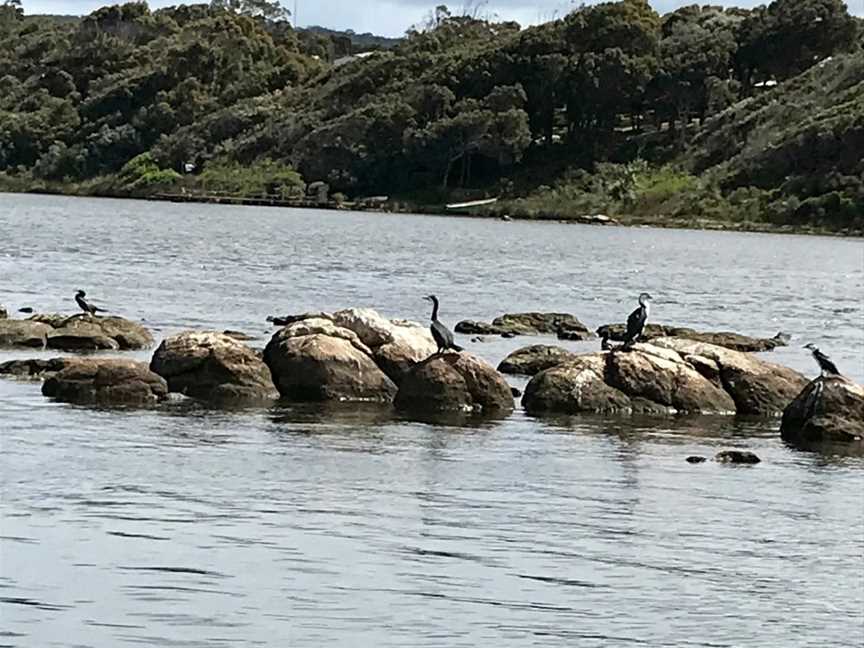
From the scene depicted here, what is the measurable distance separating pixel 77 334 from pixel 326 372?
310 inches

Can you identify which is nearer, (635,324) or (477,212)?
(635,324)

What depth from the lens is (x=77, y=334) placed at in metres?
34.7

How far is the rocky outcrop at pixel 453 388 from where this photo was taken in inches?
1123

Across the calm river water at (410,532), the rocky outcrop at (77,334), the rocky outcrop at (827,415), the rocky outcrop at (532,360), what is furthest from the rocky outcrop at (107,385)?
the rocky outcrop at (827,415)

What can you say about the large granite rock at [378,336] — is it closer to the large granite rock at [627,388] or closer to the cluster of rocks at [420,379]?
the cluster of rocks at [420,379]

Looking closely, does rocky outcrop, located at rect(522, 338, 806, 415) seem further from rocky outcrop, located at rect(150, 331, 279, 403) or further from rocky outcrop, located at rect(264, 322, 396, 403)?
rocky outcrop, located at rect(150, 331, 279, 403)

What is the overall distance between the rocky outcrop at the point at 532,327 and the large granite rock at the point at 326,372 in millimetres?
14630

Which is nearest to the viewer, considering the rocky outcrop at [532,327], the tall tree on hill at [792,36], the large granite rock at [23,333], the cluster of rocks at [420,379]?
the cluster of rocks at [420,379]

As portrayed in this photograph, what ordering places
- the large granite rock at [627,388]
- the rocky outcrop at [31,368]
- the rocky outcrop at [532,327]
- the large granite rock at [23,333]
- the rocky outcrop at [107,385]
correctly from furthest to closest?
the rocky outcrop at [532,327]
the large granite rock at [23,333]
the rocky outcrop at [31,368]
the large granite rock at [627,388]
the rocky outcrop at [107,385]

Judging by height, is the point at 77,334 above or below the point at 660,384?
below

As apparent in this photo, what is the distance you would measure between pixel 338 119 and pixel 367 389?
118600 millimetres

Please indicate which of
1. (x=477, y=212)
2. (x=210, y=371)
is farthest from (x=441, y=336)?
(x=477, y=212)

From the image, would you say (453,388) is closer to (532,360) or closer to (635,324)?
(635,324)

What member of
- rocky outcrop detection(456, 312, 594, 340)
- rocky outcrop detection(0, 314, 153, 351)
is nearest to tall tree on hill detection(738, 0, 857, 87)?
rocky outcrop detection(456, 312, 594, 340)
